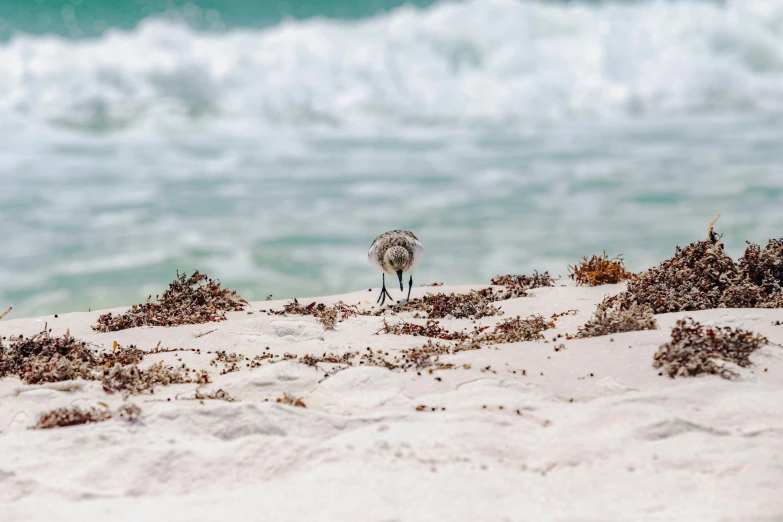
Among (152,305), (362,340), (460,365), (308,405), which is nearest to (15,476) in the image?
(308,405)

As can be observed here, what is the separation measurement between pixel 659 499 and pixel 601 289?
305 inches

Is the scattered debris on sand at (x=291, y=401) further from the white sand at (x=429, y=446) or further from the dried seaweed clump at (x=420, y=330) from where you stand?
the dried seaweed clump at (x=420, y=330)

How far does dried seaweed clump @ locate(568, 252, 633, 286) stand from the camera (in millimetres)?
11734

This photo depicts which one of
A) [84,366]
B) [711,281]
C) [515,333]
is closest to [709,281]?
[711,281]

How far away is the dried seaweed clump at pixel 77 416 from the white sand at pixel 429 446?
0.42 feet

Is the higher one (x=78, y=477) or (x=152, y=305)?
(x=152, y=305)

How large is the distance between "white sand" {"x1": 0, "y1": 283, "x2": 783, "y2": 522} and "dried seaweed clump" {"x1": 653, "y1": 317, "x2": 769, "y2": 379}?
15cm

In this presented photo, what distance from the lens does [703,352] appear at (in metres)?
6.06

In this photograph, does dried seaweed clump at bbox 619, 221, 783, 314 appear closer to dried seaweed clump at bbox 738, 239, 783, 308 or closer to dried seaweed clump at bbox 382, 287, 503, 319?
dried seaweed clump at bbox 738, 239, 783, 308

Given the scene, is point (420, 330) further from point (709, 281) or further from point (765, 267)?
point (765, 267)

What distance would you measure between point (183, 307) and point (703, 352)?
26.2ft

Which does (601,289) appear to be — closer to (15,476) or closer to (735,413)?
(735,413)

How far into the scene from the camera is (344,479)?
4258mm

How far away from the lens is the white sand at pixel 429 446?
4.01m
